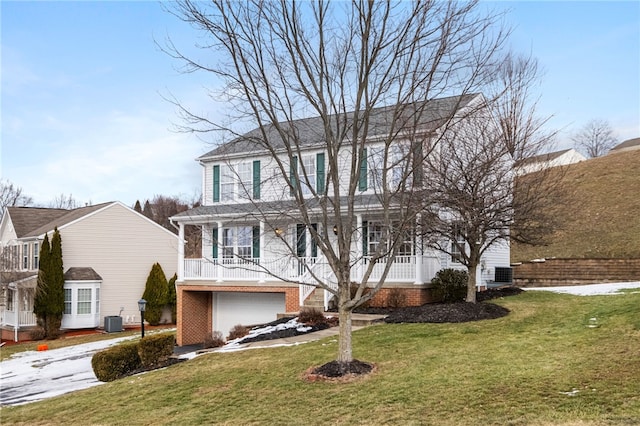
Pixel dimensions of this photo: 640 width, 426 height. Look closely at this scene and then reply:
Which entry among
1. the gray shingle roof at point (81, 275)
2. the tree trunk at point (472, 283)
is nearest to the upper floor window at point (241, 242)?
the tree trunk at point (472, 283)

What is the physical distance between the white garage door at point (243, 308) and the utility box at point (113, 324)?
28.8ft

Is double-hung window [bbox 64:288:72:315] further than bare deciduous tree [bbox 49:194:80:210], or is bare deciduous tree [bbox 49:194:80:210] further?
bare deciduous tree [bbox 49:194:80:210]

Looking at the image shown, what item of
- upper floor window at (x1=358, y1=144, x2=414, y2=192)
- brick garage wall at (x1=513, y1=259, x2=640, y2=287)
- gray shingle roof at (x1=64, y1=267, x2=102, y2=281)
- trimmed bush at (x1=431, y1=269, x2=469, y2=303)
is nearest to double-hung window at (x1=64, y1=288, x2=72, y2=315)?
gray shingle roof at (x1=64, y1=267, x2=102, y2=281)

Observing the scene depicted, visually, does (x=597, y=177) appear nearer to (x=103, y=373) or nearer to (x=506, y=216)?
(x=506, y=216)

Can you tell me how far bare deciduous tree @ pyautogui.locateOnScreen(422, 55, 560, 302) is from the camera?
13.6m

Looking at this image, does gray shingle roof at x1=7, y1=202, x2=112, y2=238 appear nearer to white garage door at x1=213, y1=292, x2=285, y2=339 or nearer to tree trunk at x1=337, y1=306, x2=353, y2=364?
white garage door at x1=213, y1=292, x2=285, y2=339

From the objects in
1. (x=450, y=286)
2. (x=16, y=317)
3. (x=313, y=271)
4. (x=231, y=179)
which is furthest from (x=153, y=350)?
(x=16, y=317)

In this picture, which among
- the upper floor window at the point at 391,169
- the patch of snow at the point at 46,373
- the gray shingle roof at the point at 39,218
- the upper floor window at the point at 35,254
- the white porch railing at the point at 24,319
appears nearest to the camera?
the upper floor window at the point at 391,169

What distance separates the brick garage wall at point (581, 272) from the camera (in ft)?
75.0

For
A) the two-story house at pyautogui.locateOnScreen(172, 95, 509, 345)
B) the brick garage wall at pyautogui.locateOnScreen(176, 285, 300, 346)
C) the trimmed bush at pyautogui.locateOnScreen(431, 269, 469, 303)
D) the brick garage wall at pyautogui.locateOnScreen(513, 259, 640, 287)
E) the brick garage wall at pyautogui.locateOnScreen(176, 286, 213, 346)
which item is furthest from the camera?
the brick garage wall at pyautogui.locateOnScreen(513, 259, 640, 287)

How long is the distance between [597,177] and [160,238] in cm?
2829

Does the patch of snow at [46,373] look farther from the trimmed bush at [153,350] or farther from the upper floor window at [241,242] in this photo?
the upper floor window at [241,242]

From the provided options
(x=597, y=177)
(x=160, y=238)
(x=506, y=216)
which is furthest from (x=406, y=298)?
(x=597, y=177)

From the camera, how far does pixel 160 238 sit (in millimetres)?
33594
